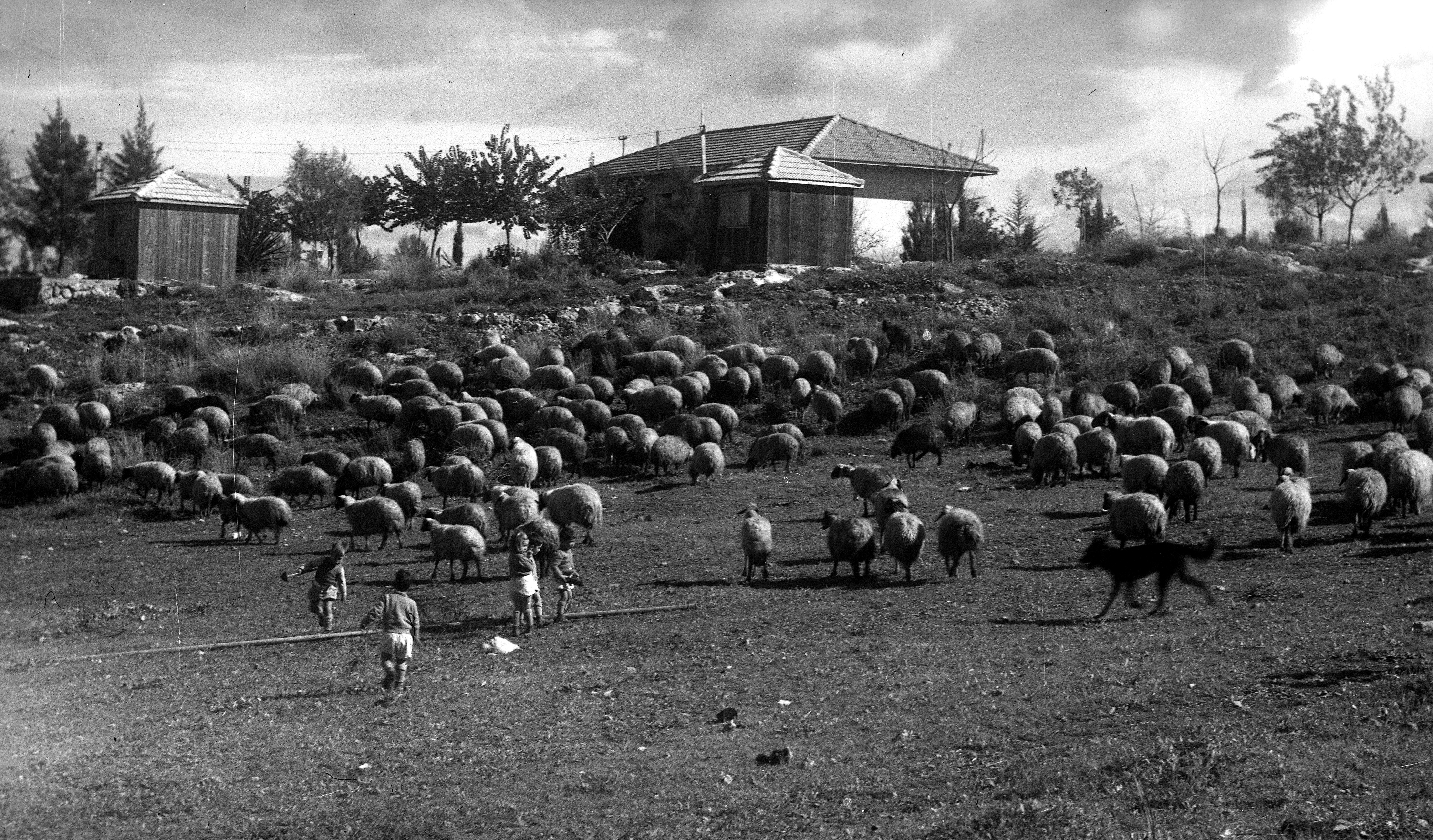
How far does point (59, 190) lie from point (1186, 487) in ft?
154

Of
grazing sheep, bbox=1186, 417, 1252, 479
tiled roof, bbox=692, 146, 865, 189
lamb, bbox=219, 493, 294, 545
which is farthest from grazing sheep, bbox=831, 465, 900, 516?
tiled roof, bbox=692, 146, 865, 189

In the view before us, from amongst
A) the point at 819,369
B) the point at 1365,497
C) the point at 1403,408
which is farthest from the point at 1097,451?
the point at 819,369

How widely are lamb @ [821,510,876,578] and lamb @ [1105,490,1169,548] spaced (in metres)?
3.10

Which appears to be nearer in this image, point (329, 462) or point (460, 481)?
point (460, 481)

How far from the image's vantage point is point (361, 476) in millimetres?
24562

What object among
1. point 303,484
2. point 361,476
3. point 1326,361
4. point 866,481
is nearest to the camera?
point 866,481

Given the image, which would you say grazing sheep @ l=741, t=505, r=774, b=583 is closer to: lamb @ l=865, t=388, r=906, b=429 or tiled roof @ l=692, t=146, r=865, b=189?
lamb @ l=865, t=388, r=906, b=429

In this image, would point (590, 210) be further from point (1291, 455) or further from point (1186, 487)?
point (1186, 487)

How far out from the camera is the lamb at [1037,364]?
32.0 meters

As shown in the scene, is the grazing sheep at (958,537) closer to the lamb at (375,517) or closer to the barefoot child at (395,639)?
the barefoot child at (395,639)

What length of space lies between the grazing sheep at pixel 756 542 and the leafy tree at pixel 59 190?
4325cm

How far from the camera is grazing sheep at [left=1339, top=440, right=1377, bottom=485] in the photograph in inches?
793

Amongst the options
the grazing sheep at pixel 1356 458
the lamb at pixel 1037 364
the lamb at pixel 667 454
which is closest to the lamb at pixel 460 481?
the lamb at pixel 667 454

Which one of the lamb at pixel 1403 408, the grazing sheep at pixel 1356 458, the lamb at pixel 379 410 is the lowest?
the grazing sheep at pixel 1356 458
